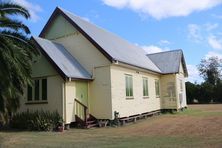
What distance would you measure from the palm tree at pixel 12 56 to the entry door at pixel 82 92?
3901 millimetres

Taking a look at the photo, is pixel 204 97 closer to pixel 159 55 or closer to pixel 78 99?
pixel 159 55

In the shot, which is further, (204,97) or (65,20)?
(204,97)

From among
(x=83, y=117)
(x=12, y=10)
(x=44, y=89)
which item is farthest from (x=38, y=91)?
(x=12, y=10)

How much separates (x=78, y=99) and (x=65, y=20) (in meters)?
6.10

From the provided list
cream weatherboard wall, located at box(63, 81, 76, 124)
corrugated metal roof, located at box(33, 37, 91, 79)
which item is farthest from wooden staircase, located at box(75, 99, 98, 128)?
corrugated metal roof, located at box(33, 37, 91, 79)

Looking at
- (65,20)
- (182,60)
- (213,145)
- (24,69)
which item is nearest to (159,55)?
(182,60)

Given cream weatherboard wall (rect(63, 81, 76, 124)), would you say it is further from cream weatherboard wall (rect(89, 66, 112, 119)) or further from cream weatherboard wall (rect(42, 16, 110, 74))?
cream weatherboard wall (rect(42, 16, 110, 74))

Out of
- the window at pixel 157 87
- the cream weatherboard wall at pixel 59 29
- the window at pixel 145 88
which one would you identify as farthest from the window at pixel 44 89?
the window at pixel 157 87

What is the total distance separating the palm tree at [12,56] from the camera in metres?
12.5

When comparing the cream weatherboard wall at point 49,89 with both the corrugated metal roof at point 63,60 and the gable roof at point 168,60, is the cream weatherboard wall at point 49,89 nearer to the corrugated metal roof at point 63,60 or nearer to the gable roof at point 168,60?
the corrugated metal roof at point 63,60

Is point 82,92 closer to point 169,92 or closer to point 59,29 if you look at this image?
point 59,29

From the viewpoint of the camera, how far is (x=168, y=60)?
31000mm

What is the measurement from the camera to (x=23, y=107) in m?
18.3

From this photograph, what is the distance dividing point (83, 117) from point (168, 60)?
15.6 metres
